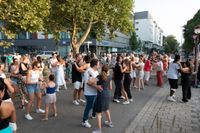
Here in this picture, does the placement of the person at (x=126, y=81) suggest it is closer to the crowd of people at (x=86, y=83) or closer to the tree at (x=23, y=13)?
the crowd of people at (x=86, y=83)

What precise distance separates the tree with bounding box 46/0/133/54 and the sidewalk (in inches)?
671

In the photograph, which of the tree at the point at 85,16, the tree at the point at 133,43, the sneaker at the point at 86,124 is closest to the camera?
the sneaker at the point at 86,124

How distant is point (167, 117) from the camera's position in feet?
→ 30.2

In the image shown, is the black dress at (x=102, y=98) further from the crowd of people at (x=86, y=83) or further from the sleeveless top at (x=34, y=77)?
the sleeveless top at (x=34, y=77)

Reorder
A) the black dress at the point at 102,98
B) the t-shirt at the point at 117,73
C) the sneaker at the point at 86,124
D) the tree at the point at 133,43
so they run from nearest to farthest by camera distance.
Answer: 1. the black dress at the point at 102,98
2. the sneaker at the point at 86,124
3. the t-shirt at the point at 117,73
4. the tree at the point at 133,43

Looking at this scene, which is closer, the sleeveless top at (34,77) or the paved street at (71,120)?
the paved street at (71,120)

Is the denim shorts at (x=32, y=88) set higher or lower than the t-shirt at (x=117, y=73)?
lower

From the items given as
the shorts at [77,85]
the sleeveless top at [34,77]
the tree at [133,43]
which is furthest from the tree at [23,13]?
the tree at [133,43]

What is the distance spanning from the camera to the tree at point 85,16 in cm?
2859

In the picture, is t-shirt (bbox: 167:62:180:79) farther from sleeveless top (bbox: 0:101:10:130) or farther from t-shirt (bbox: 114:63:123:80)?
sleeveless top (bbox: 0:101:10:130)

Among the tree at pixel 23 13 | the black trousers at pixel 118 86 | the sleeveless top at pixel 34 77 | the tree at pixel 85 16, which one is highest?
the tree at pixel 85 16

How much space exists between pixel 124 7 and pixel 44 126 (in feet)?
79.8

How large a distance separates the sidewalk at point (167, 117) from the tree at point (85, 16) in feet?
55.9

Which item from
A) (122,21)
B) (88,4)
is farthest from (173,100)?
(122,21)
